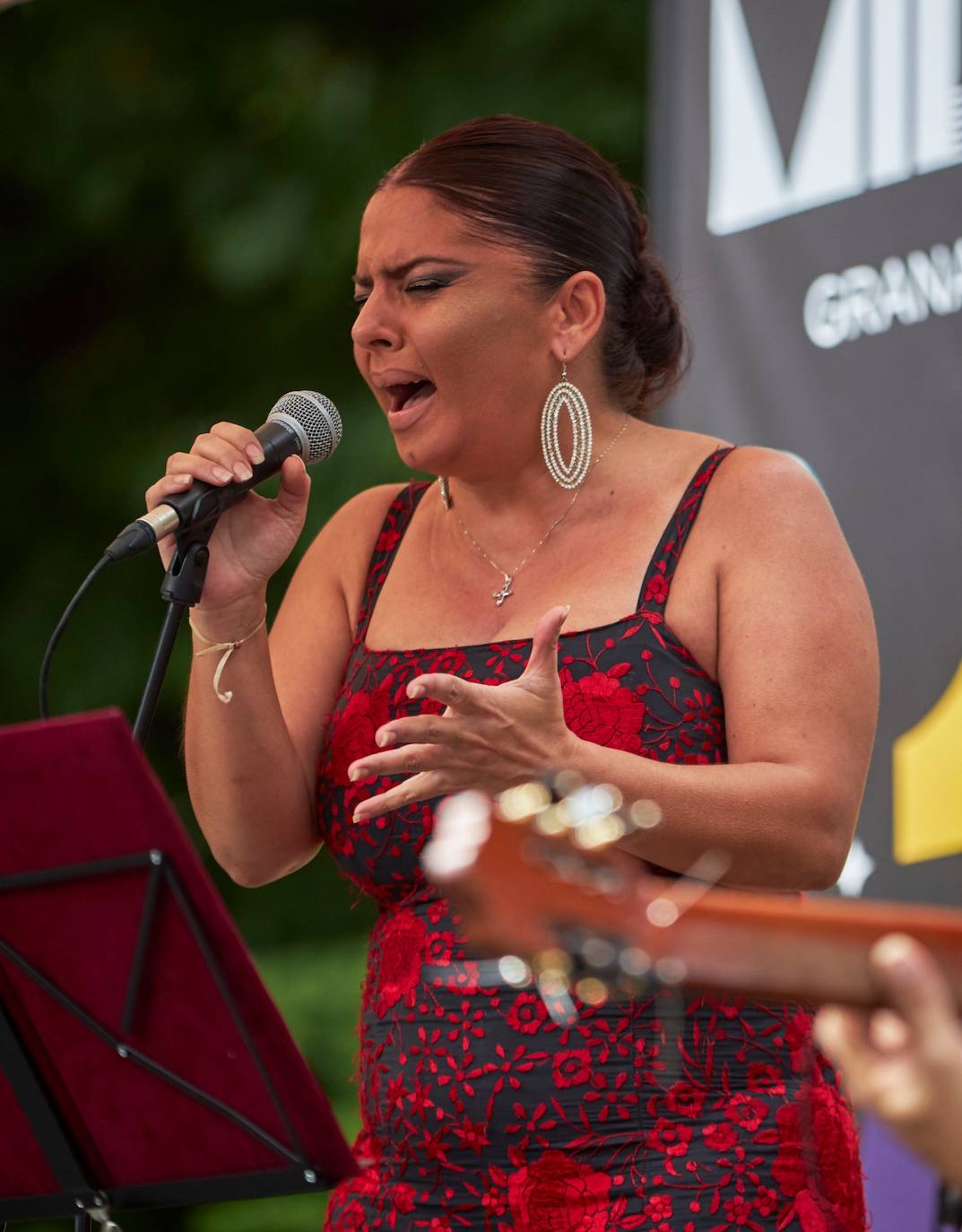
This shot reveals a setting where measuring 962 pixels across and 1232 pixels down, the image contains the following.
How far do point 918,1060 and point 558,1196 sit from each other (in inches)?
39.7

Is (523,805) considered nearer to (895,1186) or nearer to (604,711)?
(604,711)

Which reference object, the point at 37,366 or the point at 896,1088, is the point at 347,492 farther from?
the point at 896,1088

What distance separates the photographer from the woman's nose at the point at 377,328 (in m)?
2.18

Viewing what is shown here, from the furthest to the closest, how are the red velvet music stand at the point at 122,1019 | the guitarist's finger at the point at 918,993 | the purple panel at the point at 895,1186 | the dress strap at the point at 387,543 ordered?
the purple panel at the point at 895,1186 < the dress strap at the point at 387,543 < the red velvet music stand at the point at 122,1019 < the guitarist's finger at the point at 918,993

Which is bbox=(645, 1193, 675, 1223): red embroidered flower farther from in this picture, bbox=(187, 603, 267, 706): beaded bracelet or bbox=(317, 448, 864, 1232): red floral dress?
bbox=(187, 603, 267, 706): beaded bracelet

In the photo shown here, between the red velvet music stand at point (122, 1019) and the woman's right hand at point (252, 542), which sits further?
the woman's right hand at point (252, 542)

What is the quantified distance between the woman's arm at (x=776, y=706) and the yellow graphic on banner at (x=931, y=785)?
23.9 inches

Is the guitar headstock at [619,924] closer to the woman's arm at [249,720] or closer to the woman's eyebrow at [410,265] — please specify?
the woman's arm at [249,720]

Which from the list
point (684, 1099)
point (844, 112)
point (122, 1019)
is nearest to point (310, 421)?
point (122, 1019)

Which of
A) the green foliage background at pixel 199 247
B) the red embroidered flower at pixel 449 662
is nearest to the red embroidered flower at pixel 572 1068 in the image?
the red embroidered flower at pixel 449 662

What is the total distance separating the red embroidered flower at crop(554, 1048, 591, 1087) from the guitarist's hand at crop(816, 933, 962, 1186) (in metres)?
0.96

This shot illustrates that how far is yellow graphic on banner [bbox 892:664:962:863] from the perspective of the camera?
249 centimetres

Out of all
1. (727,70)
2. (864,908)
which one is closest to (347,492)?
(727,70)

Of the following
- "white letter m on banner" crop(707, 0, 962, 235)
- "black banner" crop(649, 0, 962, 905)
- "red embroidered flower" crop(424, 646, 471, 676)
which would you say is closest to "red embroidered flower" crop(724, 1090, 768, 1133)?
"red embroidered flower" crop(424, 646, 471, 676)
